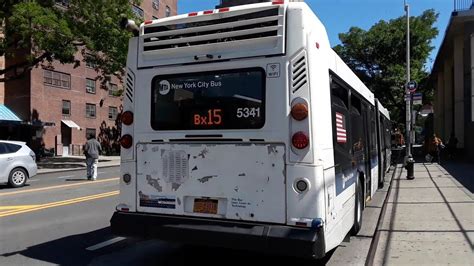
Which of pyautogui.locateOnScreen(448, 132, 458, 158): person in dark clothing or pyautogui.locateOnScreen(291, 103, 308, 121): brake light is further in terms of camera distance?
pyautogui.locateOnScreen(448, 132, 458, 158): person in dark clothing

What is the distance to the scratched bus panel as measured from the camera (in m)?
5.57

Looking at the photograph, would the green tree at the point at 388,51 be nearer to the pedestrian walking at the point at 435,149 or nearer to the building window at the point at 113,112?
the pedestrian walking at the point at 435,149

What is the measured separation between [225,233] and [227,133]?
1114 mm

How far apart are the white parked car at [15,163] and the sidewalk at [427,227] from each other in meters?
11.4

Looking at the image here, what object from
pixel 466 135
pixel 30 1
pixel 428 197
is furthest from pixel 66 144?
pixel 428 197

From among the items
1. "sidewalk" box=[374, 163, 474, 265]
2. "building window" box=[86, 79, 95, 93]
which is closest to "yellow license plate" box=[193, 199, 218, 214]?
"sidewalk" box=[374, 163, 474, 265]

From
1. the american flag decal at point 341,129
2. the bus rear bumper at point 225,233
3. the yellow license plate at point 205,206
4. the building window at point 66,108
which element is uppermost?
the building window at point 66,108

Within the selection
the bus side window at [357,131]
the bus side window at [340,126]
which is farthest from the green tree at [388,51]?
the bus side window at [340,126]

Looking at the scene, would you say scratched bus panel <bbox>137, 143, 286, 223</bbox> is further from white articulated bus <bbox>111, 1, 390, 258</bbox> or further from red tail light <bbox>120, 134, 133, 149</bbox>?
red tail light <bbox>120, 134, 133, 149</bbox>

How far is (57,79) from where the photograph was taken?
45.7 meters

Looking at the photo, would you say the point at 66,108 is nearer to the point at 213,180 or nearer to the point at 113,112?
the point at 113,112

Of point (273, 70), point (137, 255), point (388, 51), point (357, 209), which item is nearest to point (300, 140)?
point (273, 70)

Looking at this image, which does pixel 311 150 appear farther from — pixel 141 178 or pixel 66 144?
pixel 66 144

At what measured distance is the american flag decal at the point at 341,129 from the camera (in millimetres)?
6535
